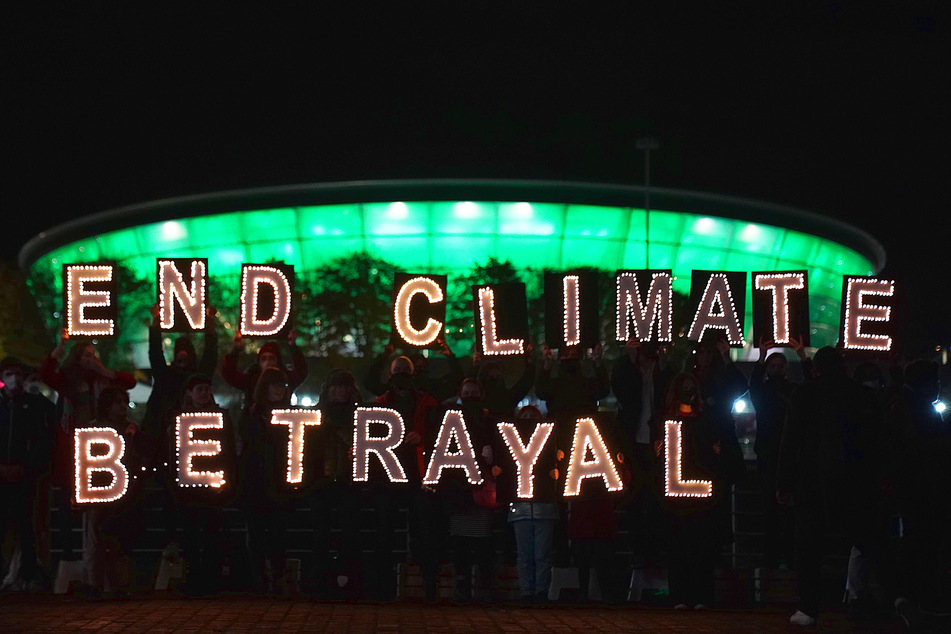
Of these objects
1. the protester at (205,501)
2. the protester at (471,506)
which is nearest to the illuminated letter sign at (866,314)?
the protester at (471,506)

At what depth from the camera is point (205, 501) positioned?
12898 millimetres

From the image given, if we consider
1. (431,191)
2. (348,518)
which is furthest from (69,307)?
(431,191)

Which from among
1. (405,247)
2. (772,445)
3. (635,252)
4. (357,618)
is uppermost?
(405,247)

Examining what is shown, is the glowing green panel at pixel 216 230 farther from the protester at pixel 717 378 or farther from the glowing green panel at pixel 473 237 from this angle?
the protester at pixel 717 378

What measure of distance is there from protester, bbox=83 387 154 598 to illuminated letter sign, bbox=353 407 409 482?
6.34ft

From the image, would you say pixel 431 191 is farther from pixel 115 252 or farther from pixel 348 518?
pixel 348 518

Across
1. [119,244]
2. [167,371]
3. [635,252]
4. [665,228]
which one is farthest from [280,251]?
[167,371]

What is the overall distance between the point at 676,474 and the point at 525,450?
4.61 feet

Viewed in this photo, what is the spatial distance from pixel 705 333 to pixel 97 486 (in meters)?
6.13

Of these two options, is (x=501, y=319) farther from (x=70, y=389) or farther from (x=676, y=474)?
(x=70, y=389)

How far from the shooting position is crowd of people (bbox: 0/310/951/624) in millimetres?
12750

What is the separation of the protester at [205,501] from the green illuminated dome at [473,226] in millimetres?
46121

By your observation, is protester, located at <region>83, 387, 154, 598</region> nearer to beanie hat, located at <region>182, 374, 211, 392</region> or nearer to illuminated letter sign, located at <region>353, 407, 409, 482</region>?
beanie hat, located at <region>182, 374, 211, 392</region>

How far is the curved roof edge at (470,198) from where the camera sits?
6003cm
